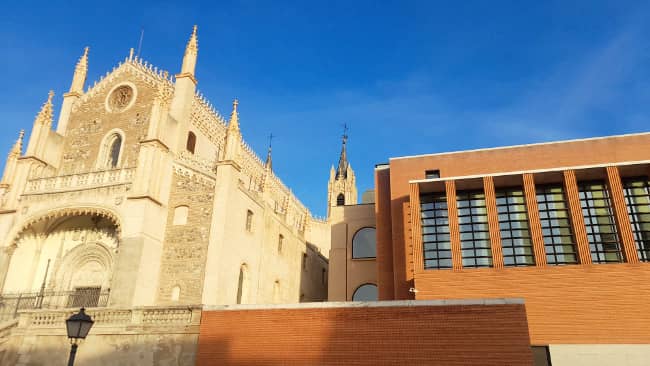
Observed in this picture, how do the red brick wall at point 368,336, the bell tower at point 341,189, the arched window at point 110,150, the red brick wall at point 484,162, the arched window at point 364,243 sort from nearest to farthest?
the red brick wall at point 368,336 < the red brick wall at point 484,162 < the arched window at point 110,150 < the arched window at point 364,243 < the bell tower at point 341,189

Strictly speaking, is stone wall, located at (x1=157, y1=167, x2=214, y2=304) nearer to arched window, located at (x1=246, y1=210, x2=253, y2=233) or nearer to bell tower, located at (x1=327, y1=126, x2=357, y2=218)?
arched window, located at (x1=246, y1=210, x2=253, y2=233)

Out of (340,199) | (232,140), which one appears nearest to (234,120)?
(232,140)

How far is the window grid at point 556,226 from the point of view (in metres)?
17.9

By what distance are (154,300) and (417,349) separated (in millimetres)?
12368

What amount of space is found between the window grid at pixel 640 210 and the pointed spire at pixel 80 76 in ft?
93.4

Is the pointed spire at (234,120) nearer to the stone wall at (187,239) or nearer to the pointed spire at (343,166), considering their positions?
the stone wall at (187,239)

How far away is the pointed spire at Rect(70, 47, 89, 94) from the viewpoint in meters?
29.5

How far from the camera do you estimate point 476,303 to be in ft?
45.5

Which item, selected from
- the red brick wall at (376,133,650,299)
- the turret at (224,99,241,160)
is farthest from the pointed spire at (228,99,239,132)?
the red brick wall at (376,133,650,299)

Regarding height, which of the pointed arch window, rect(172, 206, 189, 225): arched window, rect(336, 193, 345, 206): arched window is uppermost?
rect(336, 193, 345, 206): arched window

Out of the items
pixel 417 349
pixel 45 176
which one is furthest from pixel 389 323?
pixel 45 176

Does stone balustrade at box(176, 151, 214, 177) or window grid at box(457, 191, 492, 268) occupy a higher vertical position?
stone balustrade at box(176, 151, 214, 177)

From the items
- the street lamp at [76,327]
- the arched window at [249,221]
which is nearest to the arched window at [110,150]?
the arched window at [249,221]

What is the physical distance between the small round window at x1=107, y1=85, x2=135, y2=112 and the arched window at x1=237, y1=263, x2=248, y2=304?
11.2 meters
